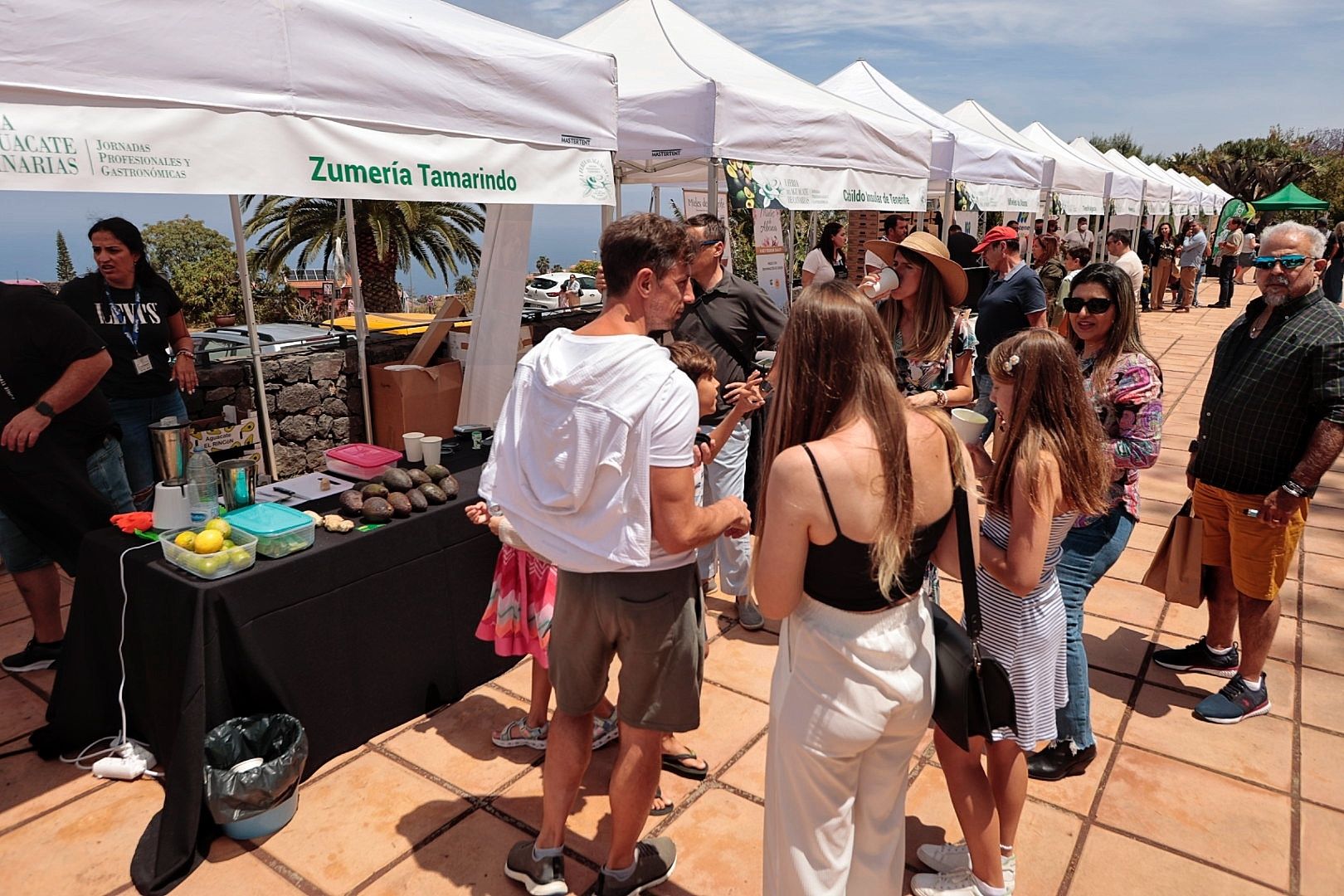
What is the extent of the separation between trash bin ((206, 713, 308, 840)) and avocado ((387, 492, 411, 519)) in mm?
766

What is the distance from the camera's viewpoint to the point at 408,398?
554 centimetres

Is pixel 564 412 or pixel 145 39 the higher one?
pixel 145 39

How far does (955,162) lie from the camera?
27.7 feet

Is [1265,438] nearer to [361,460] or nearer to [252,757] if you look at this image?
[361,460]

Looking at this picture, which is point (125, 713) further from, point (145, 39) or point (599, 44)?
point (599, 44)

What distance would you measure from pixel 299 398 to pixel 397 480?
267cm

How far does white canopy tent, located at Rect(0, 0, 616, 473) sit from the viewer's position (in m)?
2.22

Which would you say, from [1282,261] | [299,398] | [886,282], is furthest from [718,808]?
[299,398]

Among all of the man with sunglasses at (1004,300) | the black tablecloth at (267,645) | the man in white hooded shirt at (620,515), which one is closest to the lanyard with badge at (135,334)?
the black tablecloth at (267,645)

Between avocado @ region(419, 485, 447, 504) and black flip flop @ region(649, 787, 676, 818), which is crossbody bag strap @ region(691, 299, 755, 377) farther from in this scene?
black flip flop @ region(649, 787, 676, 818)

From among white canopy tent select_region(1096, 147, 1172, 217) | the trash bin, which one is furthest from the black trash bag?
white canopy tent select_region(1096, 147, 1172, 217)

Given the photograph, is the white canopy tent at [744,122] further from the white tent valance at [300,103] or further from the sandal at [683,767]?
the sandal at [683,767]

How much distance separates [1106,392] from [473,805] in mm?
2580

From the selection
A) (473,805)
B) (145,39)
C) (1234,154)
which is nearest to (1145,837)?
(473,805)
